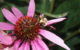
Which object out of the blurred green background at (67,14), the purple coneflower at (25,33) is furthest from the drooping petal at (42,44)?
the blurred green background at (67,14)

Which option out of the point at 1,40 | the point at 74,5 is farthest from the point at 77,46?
the point at 1,40

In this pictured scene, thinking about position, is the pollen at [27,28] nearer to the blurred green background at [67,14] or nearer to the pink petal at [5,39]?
the pink petal at [5,39]

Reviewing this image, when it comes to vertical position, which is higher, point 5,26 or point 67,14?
point 67,14

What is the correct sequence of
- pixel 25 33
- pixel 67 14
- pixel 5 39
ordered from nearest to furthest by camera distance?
1. pixel 5 39
2. pixel 25 33
3. pixel 67 14

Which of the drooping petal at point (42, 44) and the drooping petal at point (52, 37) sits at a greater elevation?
the drooping petal at point (52, 37)

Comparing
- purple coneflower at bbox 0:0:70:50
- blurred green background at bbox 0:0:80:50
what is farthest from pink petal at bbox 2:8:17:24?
blurred green background at bbox 0:0:80:50

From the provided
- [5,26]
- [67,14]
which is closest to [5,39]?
[5,26]

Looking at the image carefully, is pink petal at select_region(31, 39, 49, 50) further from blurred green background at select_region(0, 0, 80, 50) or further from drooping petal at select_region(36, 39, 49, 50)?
blurred green background at select_region(0, 0, 80, 50)

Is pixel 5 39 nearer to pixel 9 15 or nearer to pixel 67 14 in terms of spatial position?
pixel 9 15
